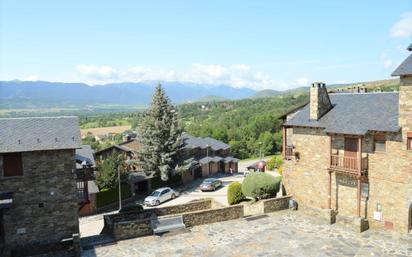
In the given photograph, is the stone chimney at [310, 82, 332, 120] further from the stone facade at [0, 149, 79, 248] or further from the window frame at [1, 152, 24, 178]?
the window frame at [1, 152, 24, 178]

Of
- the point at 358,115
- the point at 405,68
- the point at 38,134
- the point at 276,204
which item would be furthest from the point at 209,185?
the point at 405,68

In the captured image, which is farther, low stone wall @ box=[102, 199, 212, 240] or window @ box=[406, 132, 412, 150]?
low stone wall @ box=[102, 199, 212, 240]

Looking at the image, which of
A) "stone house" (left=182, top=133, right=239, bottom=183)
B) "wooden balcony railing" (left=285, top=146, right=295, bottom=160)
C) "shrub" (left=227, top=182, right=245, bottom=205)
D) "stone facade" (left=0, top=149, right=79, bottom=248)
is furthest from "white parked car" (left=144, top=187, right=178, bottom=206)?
"stone facade" (left=0, top=149, right=79, bottom=248)

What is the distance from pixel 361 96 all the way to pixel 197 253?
14.5 meters

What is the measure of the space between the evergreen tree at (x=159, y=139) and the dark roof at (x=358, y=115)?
17.6 m

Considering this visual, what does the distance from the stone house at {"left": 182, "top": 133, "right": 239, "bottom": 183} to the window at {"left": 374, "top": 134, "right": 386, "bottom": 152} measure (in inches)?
1019

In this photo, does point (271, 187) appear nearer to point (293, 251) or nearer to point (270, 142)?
point (293, 251)

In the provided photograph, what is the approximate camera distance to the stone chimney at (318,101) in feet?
78.7

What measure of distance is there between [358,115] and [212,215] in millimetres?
10593

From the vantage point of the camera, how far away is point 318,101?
24000 mm

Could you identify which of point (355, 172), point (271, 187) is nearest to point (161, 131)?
point (271, 187)

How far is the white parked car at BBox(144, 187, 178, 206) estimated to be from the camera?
34406 millimetres

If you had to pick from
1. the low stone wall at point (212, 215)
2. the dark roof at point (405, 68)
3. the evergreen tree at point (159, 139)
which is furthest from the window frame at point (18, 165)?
the evergreen tree at point (159, 139)

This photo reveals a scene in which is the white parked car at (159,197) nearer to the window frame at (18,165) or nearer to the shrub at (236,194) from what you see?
the shrub at (236,194)
